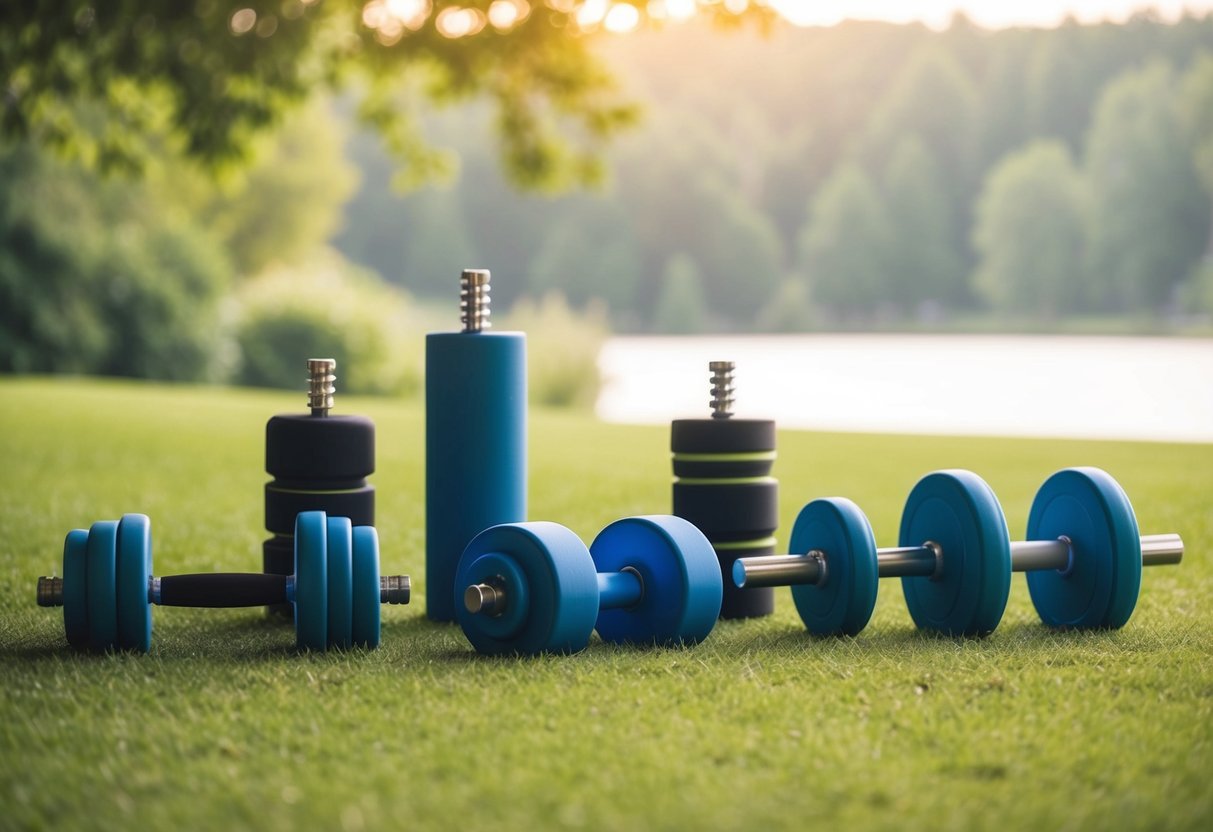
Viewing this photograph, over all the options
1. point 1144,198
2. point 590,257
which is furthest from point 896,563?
point 590,257

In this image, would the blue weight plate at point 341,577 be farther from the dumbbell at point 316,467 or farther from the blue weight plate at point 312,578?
the dumbbell at point 316,467

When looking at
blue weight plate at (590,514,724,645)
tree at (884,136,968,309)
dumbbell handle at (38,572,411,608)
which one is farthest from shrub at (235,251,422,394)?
tree at (884,136,968,309)

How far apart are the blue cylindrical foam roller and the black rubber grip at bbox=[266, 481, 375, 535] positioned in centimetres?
23

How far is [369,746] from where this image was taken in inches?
104

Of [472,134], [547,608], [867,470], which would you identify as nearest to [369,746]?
[547,608]

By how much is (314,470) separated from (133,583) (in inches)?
27.3

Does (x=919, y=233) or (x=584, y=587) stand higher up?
(x=919, y=233)

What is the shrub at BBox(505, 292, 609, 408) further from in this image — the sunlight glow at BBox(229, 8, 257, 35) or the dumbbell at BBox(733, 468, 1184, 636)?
the dumbbell at BBox(733, 468, 1184, 636)

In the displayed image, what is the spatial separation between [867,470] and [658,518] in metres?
5.64

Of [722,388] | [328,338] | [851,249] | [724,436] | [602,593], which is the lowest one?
[602,593]

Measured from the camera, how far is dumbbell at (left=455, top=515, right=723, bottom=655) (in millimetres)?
3338

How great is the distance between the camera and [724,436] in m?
4.06

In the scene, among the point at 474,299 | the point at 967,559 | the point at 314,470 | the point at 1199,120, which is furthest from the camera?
the point at 1199,120

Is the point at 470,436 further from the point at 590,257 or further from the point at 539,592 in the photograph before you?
the point at 590,257
